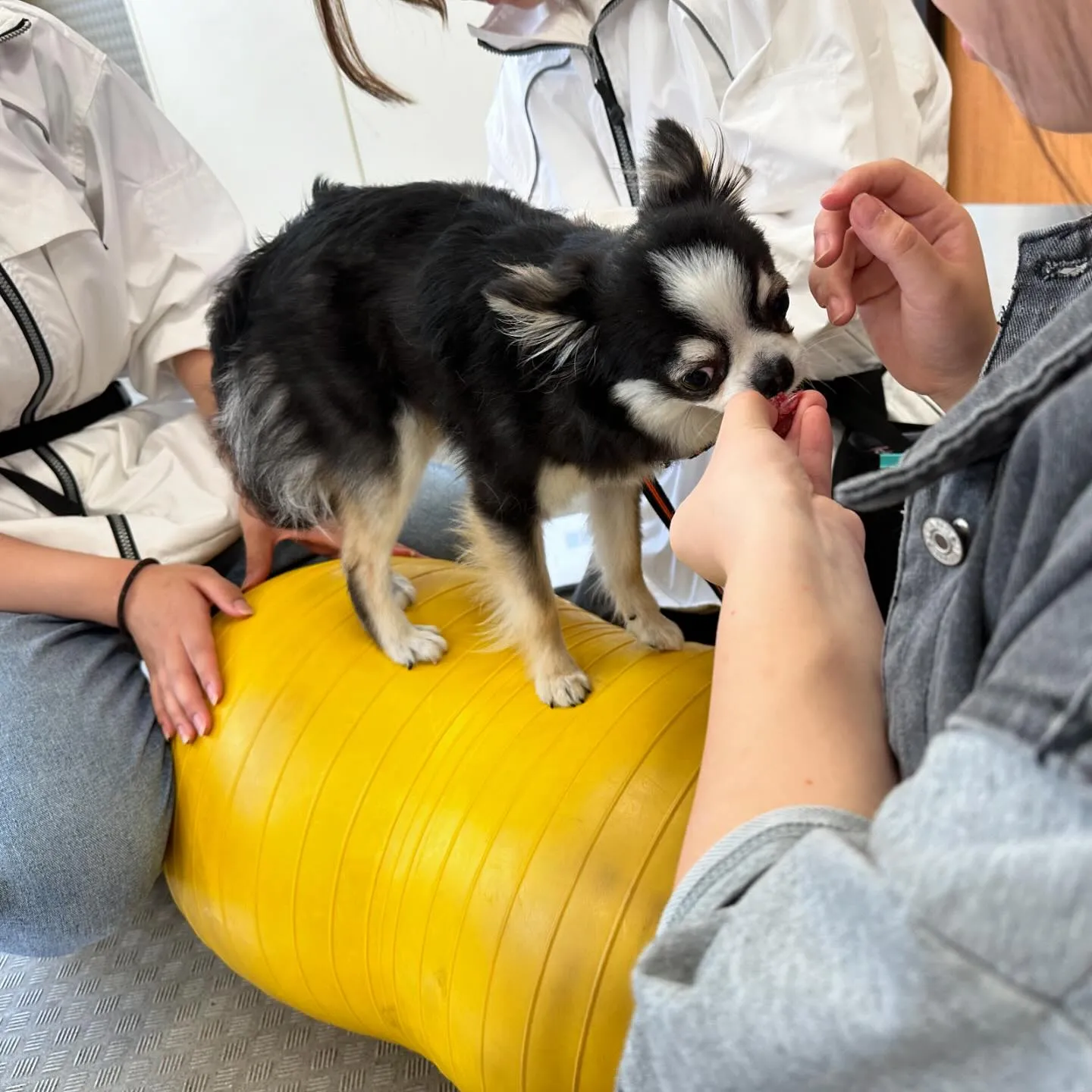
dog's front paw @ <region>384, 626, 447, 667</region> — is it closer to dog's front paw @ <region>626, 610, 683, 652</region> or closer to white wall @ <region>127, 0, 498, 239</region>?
dog's front paw @ <region>626, 610, 683, 652</region>

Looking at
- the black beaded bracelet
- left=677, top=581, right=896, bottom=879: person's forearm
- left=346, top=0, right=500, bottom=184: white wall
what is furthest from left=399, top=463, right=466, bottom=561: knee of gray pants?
left=346, top=0, right=500, bottom=184: white wall

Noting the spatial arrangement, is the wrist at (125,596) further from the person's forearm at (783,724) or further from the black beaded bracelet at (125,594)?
the person's forearm at (783,724)

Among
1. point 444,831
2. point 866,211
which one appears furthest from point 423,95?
point 444,831

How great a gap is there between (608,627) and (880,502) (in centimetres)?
79

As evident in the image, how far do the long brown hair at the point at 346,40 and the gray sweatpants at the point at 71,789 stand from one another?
33.8 inches

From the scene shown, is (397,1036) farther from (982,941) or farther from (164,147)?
(164,147)

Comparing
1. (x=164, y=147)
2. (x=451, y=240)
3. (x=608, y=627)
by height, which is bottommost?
(x=608, y=627)

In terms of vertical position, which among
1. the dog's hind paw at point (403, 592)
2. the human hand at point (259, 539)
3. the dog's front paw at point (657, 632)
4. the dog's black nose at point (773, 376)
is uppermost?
the dog's black nose at point (773, 376)

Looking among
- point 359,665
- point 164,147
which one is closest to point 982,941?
point 359,665

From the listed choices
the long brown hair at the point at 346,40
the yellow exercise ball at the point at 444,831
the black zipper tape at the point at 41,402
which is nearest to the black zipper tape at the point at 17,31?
the black zipper tape at the point at 41,402

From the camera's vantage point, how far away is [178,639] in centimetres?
115

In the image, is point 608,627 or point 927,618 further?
point 608,627

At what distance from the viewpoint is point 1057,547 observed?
1.08 ft

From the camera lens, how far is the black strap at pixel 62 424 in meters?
1.29
